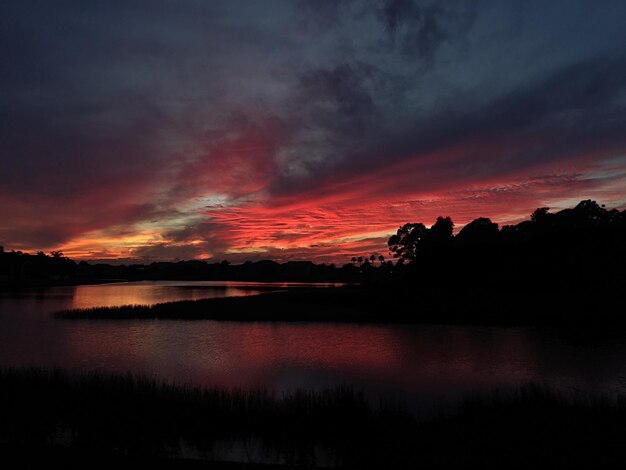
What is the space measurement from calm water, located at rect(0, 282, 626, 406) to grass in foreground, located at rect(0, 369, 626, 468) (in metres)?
5.40

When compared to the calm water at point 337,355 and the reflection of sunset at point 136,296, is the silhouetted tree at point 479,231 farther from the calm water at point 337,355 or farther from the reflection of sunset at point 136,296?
the calm water at point 337,355

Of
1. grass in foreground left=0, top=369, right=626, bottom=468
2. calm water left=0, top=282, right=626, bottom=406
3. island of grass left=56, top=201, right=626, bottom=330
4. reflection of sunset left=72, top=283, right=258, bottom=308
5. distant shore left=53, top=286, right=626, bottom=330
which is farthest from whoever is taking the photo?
reflection of sunset left=72, top=283, right=258, bottom=308

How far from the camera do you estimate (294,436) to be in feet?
44.4

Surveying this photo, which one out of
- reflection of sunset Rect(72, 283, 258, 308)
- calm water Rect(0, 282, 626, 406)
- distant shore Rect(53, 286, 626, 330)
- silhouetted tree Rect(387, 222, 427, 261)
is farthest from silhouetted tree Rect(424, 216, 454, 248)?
calm water Rect(0, 282, 626, 406)

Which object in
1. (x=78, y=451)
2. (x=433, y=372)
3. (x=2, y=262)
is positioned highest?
(x=2, y=262)

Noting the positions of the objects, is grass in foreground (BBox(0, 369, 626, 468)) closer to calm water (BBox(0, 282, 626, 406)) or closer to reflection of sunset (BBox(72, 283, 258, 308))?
calm water (BBox(0, 282, 626, 406))

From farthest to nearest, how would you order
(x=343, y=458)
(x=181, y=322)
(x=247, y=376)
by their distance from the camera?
(x=181, y=322)
(x=247, y=376)
(x=343, y=458)

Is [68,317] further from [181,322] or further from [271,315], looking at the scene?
[271,315]

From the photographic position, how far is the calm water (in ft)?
73.5

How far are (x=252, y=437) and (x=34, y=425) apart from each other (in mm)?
7297

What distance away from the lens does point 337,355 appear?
29.0 metres

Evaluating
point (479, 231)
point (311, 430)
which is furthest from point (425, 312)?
point (479, 231)

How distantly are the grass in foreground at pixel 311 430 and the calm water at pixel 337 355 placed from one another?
5.40 metres

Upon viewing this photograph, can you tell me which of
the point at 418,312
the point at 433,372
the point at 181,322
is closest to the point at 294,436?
the point at 433,372
